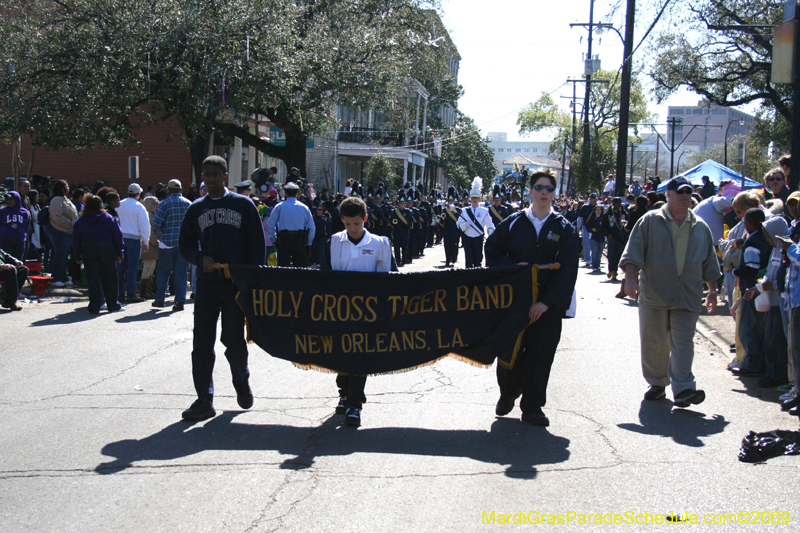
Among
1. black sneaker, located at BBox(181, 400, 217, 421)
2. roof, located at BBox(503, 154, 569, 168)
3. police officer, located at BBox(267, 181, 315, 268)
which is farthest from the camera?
roof, located at BBox(503, 154, 569, 168)

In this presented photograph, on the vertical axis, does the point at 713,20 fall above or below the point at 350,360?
above

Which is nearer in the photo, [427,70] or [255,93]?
[255,93]

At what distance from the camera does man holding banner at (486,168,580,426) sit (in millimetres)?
5930

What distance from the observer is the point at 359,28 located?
82.2ft

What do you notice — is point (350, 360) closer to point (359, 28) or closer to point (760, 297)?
point (760, 297)

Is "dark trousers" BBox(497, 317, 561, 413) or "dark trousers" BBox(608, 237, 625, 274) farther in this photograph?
"dark trousers" BBox(608, 237, 625, 274)

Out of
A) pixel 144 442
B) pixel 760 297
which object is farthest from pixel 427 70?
pixel 144 442

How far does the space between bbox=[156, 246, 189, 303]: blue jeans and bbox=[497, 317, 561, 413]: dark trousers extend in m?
7.45

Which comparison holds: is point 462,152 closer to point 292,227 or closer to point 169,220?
point 292,227

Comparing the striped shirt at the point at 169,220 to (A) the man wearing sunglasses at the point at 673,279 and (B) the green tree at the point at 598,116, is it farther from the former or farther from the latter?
(B) the green tree at the point at 598,116

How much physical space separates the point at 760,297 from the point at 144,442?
558 centimetres

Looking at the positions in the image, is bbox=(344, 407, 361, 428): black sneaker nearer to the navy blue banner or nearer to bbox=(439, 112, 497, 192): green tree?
the navy blue banner

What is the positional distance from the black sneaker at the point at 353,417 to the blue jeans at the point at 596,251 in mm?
15340

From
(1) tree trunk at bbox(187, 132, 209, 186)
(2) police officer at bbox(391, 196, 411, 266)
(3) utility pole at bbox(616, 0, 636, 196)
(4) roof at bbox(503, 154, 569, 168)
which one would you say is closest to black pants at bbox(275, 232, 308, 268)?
(2) police officer at bbox(391, 196, 411, 266)
